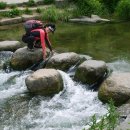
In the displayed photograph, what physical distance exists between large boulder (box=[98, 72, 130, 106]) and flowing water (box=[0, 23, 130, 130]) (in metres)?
0.29

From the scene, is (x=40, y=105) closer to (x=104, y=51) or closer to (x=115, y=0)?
(x=104, y=51)

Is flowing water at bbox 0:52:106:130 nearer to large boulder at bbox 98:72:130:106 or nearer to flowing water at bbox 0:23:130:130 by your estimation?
flowing water at bbox 0:23:130:130

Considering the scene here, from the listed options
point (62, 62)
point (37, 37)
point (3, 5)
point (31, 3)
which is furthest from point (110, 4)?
point (62, 62)

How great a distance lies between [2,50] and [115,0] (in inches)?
447

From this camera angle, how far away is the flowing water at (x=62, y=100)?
888 cm

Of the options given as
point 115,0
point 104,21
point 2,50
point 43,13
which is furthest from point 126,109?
point 115,0

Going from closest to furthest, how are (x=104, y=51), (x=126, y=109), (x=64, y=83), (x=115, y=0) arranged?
(x=126, y=109), (x=64, y=83), (x=104, y=51), (x=115, y=0)

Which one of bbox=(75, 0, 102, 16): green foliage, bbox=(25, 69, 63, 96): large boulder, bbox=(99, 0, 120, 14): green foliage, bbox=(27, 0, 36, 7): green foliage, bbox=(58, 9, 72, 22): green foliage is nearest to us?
bbox=(25, 69, 63, 96): large boulder

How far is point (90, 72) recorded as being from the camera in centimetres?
1119

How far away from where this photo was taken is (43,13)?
22.5m

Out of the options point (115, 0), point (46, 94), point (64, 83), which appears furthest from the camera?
point (115, 0)

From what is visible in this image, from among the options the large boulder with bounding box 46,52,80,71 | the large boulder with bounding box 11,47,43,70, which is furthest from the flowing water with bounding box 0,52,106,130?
the large boulder with bounding box 11,47,43,70

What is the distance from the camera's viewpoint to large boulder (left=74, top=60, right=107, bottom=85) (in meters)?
11.2

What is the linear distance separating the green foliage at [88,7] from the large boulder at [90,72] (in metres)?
11.5
